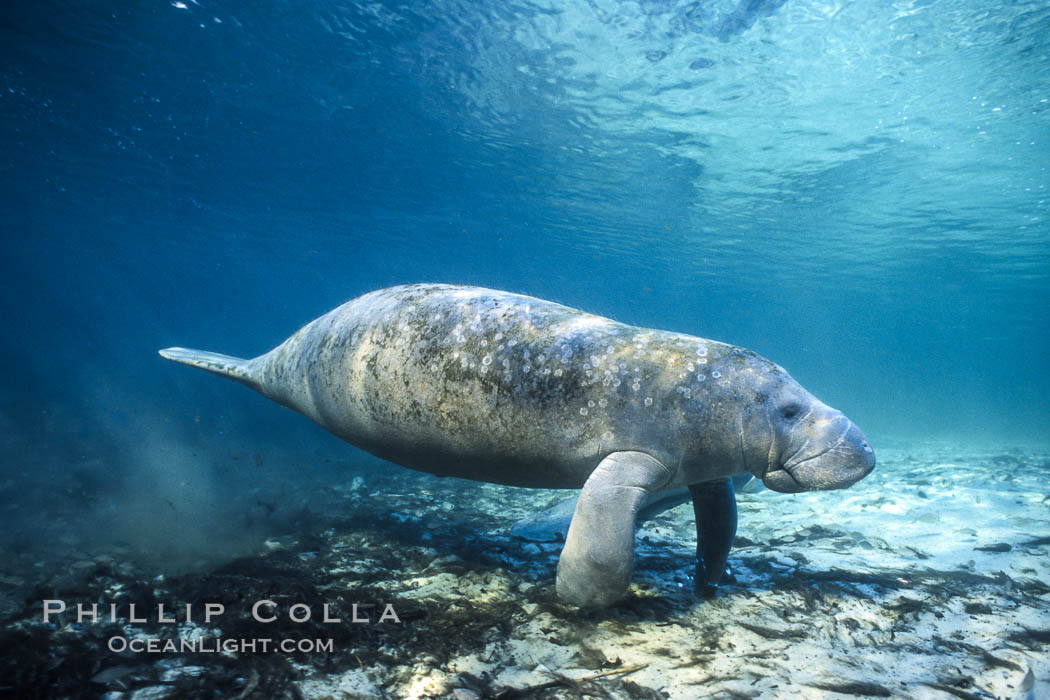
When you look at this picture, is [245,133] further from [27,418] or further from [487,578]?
[487,578]

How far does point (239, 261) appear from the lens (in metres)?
39.6

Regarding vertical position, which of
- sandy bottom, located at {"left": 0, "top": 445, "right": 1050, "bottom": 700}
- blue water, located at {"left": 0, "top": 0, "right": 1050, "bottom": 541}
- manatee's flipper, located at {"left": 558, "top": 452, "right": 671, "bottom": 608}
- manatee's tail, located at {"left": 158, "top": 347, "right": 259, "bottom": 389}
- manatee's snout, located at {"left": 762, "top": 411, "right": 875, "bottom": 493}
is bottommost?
sandy bottom, located at {"left": 0, "top": 445, "right": 1050, "bottom": 700}

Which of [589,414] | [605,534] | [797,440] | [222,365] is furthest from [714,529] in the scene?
[222,365]

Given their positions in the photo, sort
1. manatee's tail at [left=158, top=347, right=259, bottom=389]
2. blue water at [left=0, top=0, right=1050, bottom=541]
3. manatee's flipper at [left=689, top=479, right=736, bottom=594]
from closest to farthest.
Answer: manatee's flipper at [left=689, top=479, right=736, bottom=594] < manatee's tail at [left=158, top=347, right=259, bottom=389] < blue water at [left=0, top=0, right=1050, bottom=541]

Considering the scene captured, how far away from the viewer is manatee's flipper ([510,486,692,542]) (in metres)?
4.14

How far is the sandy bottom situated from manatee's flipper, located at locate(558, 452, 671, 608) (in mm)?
268

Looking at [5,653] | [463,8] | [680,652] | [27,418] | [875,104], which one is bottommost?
[680,652]

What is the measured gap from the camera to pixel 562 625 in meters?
2.46

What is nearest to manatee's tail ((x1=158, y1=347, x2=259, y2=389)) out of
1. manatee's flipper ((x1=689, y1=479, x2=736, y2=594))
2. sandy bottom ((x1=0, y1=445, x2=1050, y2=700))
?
sandy bottom ((x1=0, y1=445, x2=1050, y2=700))

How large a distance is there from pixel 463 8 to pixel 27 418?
47.7 ft

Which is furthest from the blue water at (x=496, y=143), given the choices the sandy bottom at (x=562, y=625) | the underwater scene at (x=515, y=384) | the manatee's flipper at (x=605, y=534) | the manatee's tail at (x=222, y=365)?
the manatee's flipper at (x=605, y=534)

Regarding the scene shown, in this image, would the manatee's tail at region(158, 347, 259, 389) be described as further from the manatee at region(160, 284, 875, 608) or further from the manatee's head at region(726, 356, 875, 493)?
the manatee's head at region(726, 356, 875, 493)

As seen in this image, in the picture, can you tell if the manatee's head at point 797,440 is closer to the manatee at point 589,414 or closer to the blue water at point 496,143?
the manatee at point 589,414

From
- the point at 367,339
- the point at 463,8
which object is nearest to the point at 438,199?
the point at 463,8
